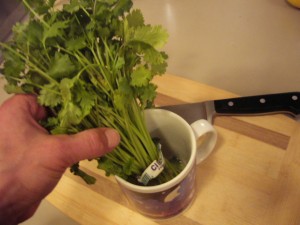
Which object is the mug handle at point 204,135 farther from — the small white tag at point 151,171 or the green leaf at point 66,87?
the green leaf at point 66,87

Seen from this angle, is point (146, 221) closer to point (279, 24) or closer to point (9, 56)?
point (9, 56)

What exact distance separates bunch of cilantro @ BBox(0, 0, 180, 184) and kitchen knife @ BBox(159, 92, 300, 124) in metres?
0.21

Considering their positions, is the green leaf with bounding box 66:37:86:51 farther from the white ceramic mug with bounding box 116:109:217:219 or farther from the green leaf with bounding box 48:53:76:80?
the white ceramic mug with bounding box 116:109:217:219

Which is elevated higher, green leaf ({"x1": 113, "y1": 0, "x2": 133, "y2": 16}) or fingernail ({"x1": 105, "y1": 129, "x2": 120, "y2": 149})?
green leaf ({"x1": 113, "y1": 0, "x2": 133, "y2": 16})

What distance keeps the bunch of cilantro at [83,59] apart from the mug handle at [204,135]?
0.11m

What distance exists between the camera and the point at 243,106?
0.56 m

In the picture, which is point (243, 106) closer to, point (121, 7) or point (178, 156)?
point (178, 156)

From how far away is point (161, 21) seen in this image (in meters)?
0.89

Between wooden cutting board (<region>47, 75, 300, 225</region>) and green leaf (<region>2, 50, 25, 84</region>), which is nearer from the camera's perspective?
green leaf (<region>2, 50, 25, 84</region>)

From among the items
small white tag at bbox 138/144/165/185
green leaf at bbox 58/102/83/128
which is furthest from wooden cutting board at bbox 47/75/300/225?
green leaf at bbox 58/102/83/128

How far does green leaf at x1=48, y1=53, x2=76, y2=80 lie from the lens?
0.98 feet

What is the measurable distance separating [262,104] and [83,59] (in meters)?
0.37

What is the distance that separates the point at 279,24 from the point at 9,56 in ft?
2.32

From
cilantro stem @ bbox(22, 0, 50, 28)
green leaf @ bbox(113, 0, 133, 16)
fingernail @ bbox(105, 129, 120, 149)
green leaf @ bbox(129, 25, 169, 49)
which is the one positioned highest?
cilantro stem @ bbox(22, 0, 50, 28)
